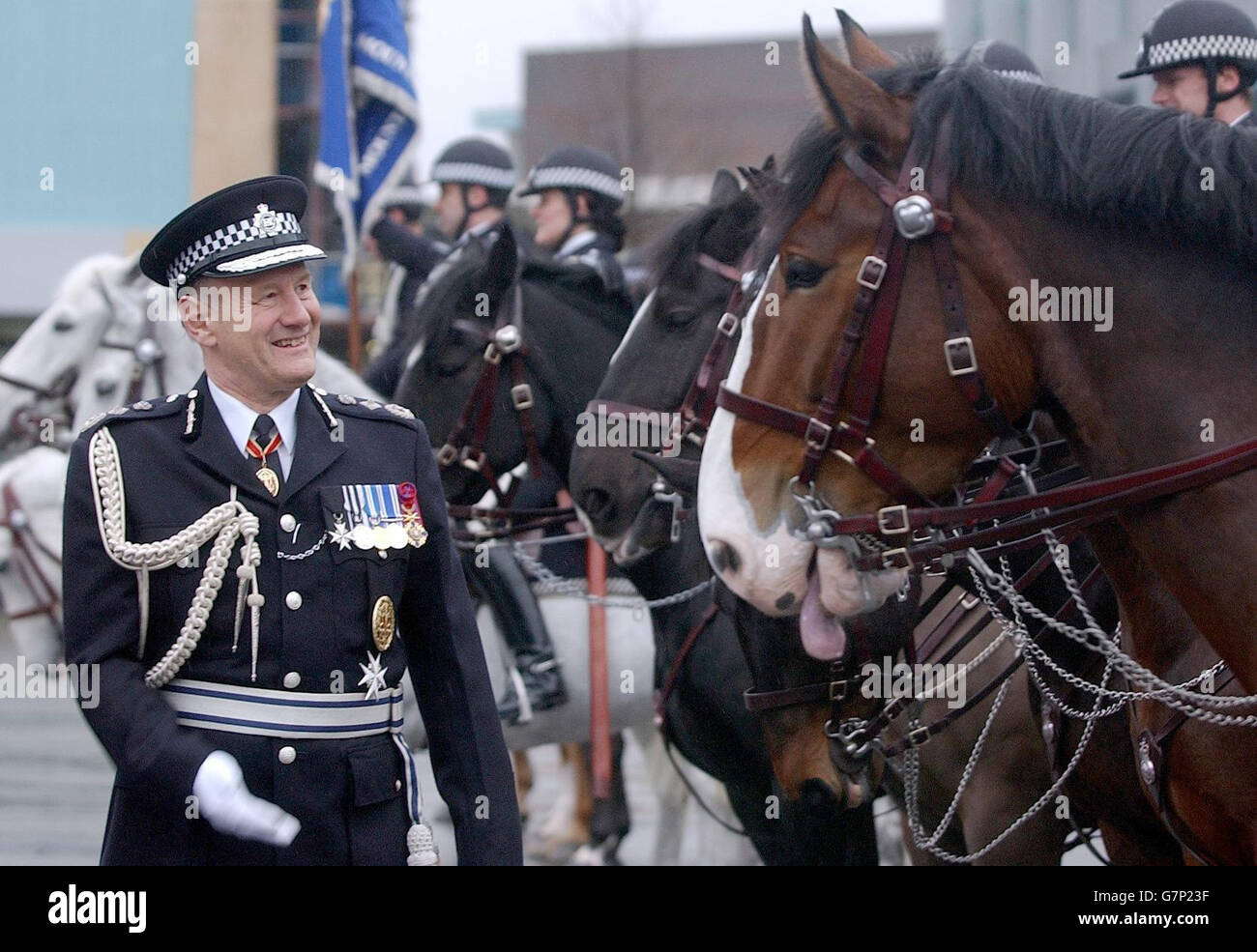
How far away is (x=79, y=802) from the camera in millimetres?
→ 9414

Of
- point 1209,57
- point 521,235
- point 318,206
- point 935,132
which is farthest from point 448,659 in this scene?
point 318,206

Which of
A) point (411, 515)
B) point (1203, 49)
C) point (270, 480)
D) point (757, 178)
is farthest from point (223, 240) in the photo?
point (1203, 49)

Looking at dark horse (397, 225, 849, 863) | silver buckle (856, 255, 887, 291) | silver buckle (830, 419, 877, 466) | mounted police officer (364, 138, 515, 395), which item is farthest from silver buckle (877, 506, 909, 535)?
mounted police officer (364, 138, 515, 395)

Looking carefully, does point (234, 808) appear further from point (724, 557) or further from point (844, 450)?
point (844, 450)

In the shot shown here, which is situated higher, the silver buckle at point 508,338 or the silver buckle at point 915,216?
the silver buckle at point 915,216

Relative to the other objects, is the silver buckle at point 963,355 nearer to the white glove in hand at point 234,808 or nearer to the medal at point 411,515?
the medal at point 411,515

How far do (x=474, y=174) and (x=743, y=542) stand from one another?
5.51 m

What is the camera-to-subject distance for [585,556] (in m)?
7.43

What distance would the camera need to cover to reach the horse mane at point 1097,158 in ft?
9.38

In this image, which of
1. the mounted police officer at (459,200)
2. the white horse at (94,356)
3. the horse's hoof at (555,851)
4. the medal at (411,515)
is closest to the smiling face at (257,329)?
the medal at (411,515)

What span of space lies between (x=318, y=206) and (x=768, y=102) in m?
22.2

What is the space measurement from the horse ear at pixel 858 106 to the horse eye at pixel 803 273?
0.78 ft

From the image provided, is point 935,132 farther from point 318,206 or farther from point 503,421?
point 318,206

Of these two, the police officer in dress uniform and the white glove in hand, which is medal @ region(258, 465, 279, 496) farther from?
the white glove in hand
